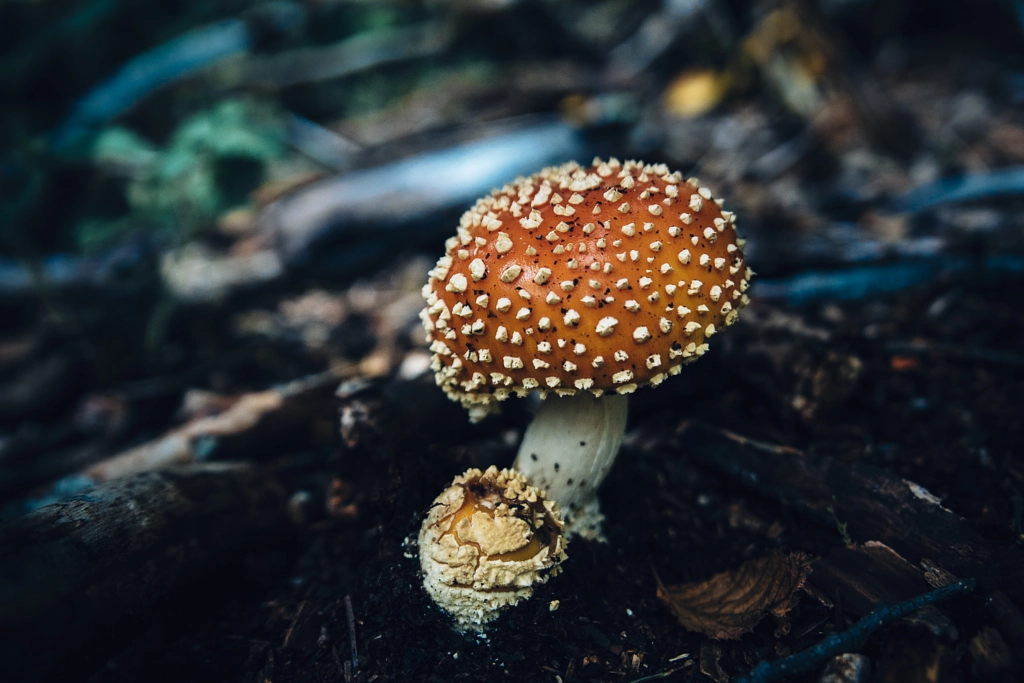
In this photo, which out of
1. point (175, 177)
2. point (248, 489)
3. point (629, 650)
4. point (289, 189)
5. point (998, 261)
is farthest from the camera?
point (289, 189)

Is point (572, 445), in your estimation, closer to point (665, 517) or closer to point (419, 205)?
point (665, 517)

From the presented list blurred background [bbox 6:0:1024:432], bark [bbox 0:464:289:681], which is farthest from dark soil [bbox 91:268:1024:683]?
blurred background [bbox 6:0:1024:432]

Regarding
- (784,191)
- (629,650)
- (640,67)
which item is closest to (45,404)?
(629,650)

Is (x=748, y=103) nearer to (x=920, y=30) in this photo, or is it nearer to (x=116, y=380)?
(x=920, y=30)

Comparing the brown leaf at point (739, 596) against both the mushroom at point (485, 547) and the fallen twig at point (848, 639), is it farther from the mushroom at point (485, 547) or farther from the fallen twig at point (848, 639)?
the mushroom at point (485, 547)

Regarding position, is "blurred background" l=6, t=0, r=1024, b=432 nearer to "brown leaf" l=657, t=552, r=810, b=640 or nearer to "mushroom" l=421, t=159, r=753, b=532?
"mushroom" l=421, t=159, r=753, b=532

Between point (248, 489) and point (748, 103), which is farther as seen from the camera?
point (748, 103)
